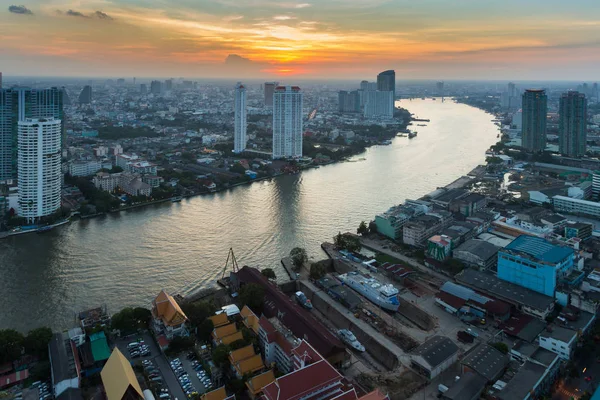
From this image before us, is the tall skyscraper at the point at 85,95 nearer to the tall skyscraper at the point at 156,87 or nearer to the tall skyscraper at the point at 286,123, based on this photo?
the tall skyscraper at the point at 156,87

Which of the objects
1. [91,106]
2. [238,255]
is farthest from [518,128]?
[91,106]

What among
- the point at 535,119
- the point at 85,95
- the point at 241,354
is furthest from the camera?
the point at 85,95

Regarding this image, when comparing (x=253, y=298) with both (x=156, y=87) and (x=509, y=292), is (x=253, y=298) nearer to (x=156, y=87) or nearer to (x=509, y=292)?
(x=509, y=292)

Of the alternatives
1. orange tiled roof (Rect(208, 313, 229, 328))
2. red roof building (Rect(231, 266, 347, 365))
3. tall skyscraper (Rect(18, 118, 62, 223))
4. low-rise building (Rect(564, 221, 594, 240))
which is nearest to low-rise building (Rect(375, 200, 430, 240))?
low-rise building (Rect(564, 221, 594, 240))

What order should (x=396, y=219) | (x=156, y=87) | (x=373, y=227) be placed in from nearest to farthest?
(x=396, y=219), (x=373, y=227), (x=156, y=87)

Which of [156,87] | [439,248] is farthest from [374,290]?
[156,87]

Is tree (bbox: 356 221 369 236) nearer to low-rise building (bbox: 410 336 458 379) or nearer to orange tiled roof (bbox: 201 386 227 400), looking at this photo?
low-rise building (bbox: 410 336 458 379)

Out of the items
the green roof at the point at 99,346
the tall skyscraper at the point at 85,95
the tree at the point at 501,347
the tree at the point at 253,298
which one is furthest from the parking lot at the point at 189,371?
the tall skyscraper at the point at 85,95
